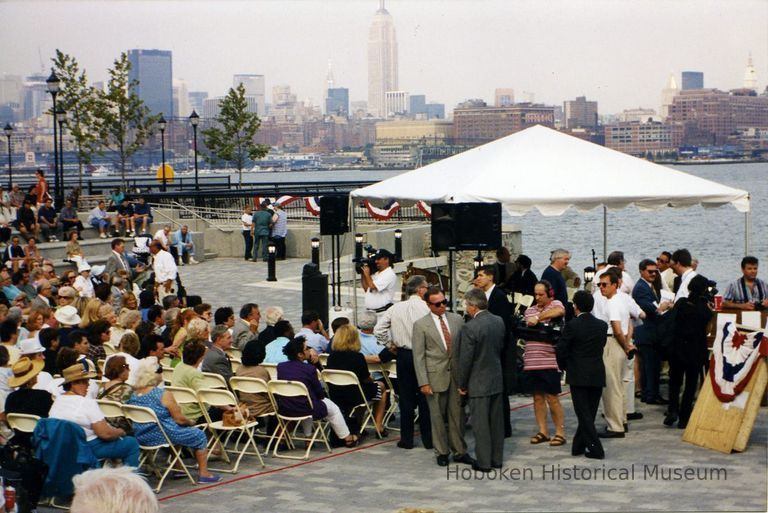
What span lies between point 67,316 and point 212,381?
12.8 feet

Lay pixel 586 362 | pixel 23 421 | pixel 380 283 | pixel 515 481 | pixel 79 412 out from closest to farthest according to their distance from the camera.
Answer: pixel 79 412
pixel 23 421
pixel 515 481
pixel 586 362
pixel 380 283

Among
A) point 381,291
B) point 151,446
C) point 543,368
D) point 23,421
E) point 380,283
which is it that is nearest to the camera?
point 23,421

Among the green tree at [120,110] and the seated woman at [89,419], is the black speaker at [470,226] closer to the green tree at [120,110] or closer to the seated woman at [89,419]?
the seated woman at [89,419]

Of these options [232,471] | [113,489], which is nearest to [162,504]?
[232,471]

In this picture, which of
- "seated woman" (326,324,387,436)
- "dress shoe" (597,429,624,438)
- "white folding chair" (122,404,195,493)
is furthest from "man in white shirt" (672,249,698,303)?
"white folding chair" (122,404,195,493)

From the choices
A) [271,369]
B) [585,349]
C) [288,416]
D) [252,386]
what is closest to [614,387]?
[585,349]

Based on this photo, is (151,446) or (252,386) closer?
(151,446)

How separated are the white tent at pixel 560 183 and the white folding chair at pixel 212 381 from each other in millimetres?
3443

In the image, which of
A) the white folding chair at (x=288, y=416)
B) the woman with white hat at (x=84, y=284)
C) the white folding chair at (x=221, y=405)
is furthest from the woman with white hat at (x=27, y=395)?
the woman with white hat at (x=84, y=284)

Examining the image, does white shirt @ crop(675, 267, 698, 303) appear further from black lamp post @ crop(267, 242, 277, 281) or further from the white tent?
black lamp post @ crop(267, 242, 277, 281)

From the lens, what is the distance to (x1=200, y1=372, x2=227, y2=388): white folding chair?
36.1 ft

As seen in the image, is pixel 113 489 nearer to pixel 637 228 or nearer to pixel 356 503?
pixel 356 503

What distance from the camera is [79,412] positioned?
9.40m

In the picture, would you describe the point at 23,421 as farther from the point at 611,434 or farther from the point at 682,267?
the point at 682,267
